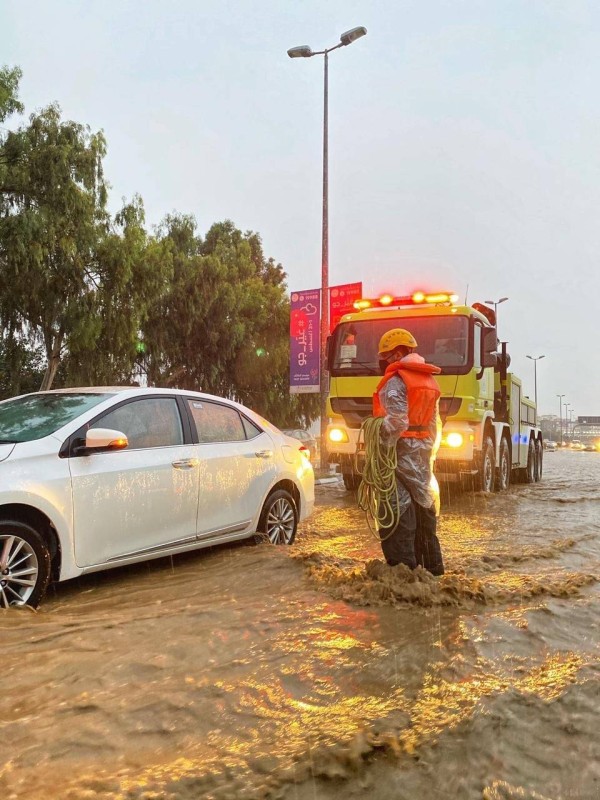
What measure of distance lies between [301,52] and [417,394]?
1720 centimetres

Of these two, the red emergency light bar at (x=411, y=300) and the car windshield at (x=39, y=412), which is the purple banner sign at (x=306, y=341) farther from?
the car windshield at (x=39, y=412)

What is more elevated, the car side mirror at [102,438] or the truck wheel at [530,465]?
the car side mirror at [102,438]

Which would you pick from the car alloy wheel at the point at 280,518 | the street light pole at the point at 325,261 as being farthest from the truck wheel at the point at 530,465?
the car alloy wheel at the point at 280,518

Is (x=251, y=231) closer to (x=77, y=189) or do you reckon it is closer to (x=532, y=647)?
(x=77, y=189)

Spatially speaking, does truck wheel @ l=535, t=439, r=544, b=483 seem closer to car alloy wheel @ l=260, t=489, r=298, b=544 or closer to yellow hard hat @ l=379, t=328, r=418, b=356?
car alloy wheel @ l=260, t=489, r=298, b=544

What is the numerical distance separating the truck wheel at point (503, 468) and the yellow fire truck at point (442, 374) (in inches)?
6.9

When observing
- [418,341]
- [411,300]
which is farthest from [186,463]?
[411,300]

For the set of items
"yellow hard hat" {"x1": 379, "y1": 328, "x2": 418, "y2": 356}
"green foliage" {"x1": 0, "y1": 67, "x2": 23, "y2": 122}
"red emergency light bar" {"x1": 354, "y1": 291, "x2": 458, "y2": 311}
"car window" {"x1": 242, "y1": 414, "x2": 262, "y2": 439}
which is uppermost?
"green foliage" {"x1": 0, "y1": 67, "x2": 23, "y2": 122}

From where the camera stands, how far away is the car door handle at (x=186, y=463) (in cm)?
549

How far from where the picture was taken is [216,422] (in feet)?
20.4

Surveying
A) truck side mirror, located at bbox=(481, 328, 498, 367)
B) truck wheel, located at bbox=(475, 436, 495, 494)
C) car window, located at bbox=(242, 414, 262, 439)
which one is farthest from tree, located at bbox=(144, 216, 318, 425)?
car window, located at bbox=(242, 414, 262, 439)

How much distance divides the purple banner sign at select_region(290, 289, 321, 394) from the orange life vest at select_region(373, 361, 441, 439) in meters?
13.2

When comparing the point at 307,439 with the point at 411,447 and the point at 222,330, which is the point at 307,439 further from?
the point at 411,447

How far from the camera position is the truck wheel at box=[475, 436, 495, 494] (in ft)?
36.4
